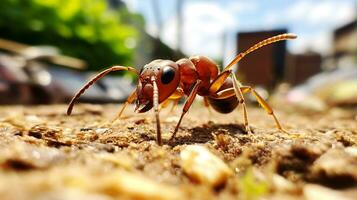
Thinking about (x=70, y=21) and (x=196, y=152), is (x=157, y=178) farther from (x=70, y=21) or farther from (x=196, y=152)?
(x=70, y=21)

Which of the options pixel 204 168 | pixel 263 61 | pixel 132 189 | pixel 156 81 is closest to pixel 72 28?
pixel 263 61

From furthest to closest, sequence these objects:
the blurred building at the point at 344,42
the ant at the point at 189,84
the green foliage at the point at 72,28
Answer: the blurred building at the point at 344,42 → the green foliage at the point at 72,28 → the ant at the point at 189,84

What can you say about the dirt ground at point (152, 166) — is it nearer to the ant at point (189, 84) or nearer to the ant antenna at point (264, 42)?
the ant at point (189, 84)

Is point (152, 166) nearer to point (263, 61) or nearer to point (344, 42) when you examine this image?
point (263, 61)

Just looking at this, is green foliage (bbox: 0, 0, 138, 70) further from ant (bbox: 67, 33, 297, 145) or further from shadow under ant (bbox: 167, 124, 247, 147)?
shadow under ant (bbox: 167, 124, 247, 147)

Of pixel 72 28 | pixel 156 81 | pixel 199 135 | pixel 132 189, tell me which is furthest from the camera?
pixel 72 28

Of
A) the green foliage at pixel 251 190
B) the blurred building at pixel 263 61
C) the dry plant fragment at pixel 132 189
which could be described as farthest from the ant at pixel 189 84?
the blurred building at pixel 263 61
